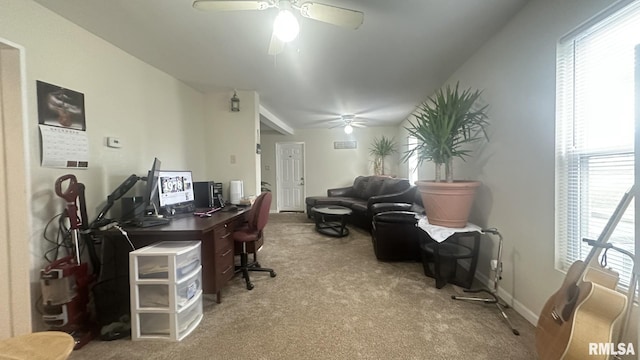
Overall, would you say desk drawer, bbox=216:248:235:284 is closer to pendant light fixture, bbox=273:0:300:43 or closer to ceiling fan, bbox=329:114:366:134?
pendant light fixture, bbox=273:0:300:43

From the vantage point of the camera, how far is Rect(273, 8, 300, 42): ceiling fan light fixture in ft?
4.88

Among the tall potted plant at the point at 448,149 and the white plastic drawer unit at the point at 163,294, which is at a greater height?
the tall potted plant at the point at 448,149

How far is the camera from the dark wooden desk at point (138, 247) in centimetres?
192

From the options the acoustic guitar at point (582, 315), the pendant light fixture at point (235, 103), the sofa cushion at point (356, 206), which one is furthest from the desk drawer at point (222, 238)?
the sofa cushion at point (356, 206)

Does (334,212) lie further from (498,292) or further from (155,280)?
(155,280)

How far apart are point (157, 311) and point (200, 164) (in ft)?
7.49

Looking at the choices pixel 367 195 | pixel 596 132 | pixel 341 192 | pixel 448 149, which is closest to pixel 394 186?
pixel 367 195

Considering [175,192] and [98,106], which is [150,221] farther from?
[98,106]

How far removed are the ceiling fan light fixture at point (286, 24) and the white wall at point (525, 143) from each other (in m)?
1.66

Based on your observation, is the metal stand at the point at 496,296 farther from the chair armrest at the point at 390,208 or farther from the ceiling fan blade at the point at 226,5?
the ceiling fan blade at the point at 226,5

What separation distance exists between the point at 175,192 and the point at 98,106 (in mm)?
982

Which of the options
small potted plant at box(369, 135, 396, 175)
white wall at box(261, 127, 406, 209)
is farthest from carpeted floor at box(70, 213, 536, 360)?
white wall at box(261, 127, 406, 209)

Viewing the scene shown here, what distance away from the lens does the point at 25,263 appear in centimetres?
164

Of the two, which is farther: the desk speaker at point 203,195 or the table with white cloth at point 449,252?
the desk speaker at point 203,195
